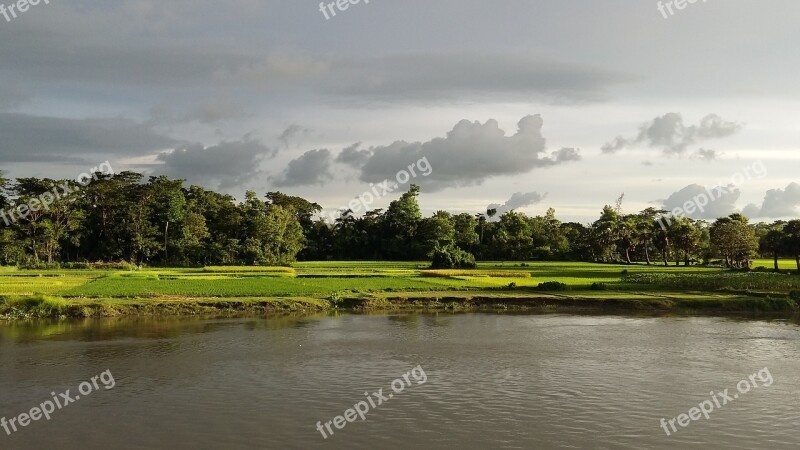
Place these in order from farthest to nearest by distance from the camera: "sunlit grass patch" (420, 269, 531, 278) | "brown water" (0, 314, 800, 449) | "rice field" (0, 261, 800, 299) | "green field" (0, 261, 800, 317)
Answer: "sunlit grass patch" (420, 269, 531, 278)
"rice field" (0, 261, 800, 299)
"green field" (0, 261, 800, 317)
"brown water" (0, 314, 800, 449)

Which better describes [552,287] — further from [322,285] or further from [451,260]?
[451,260]

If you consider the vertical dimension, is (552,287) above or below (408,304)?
above

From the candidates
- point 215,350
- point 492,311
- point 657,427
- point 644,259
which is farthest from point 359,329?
point 644,259

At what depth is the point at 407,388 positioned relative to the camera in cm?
1930

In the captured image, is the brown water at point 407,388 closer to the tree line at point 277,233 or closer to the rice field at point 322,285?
the rice field at point 322,285

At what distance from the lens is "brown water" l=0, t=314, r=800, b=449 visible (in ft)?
49.1

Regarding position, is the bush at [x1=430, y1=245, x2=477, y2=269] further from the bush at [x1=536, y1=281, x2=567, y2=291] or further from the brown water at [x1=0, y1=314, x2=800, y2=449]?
the brown water at [x1=0, y1=314, x2=800, y2=449]

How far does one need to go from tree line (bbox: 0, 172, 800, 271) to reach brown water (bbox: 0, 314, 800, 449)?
44.2m

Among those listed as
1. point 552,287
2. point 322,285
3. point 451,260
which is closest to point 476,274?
point 451,260

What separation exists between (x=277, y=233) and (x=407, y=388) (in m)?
69.9

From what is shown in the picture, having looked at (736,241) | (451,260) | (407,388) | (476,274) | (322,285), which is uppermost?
(736,241)

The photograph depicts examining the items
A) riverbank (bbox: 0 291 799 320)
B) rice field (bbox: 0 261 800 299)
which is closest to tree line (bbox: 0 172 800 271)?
rice field (bbox: 0 261 800 299)

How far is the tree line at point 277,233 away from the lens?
80.2 metres

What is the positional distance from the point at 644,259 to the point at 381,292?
3418 inches
